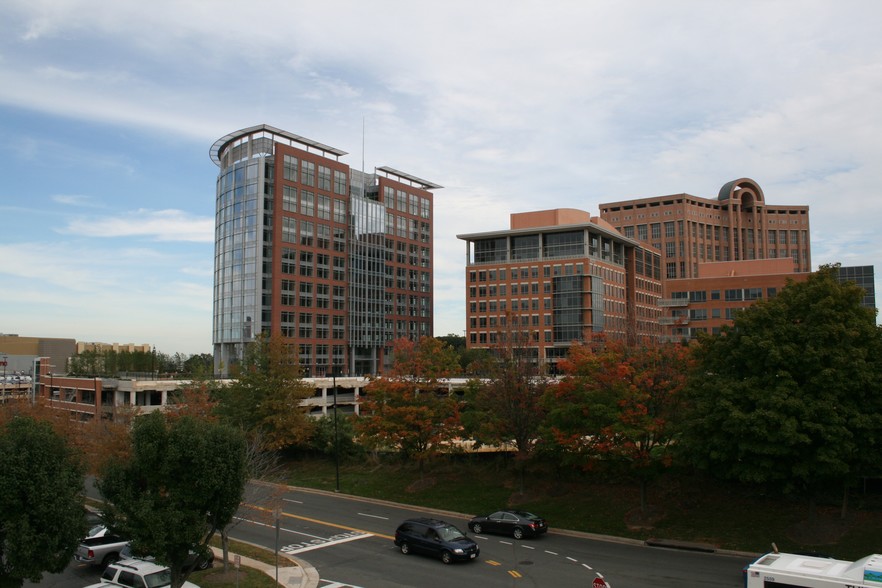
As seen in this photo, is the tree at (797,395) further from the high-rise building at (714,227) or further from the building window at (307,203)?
the high-rise building at (714,227)

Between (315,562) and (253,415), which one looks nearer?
(315,562)

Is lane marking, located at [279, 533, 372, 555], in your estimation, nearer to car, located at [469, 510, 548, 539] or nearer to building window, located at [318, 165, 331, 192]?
car, located at [469, 510, 548, 539]

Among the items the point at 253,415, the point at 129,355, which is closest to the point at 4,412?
the point at 253,415

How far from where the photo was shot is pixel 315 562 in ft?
89.5

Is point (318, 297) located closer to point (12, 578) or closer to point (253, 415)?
point (253, 415)

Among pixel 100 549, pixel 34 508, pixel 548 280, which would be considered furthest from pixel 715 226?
pixel 34 508

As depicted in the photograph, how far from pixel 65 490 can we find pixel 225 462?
4023 millimetres

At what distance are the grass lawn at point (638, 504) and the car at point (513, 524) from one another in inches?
106

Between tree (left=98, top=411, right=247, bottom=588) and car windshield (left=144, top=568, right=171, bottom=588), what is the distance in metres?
2.60

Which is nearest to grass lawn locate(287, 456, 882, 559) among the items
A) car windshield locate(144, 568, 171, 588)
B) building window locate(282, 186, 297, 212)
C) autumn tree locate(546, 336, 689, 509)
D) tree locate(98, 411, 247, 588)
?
autumn tree locate(546, 336, 689, 509)

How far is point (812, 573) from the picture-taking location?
17.2m

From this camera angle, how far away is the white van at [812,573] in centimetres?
1648

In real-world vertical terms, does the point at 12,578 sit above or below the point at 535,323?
below

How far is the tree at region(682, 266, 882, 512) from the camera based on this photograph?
25094mm
